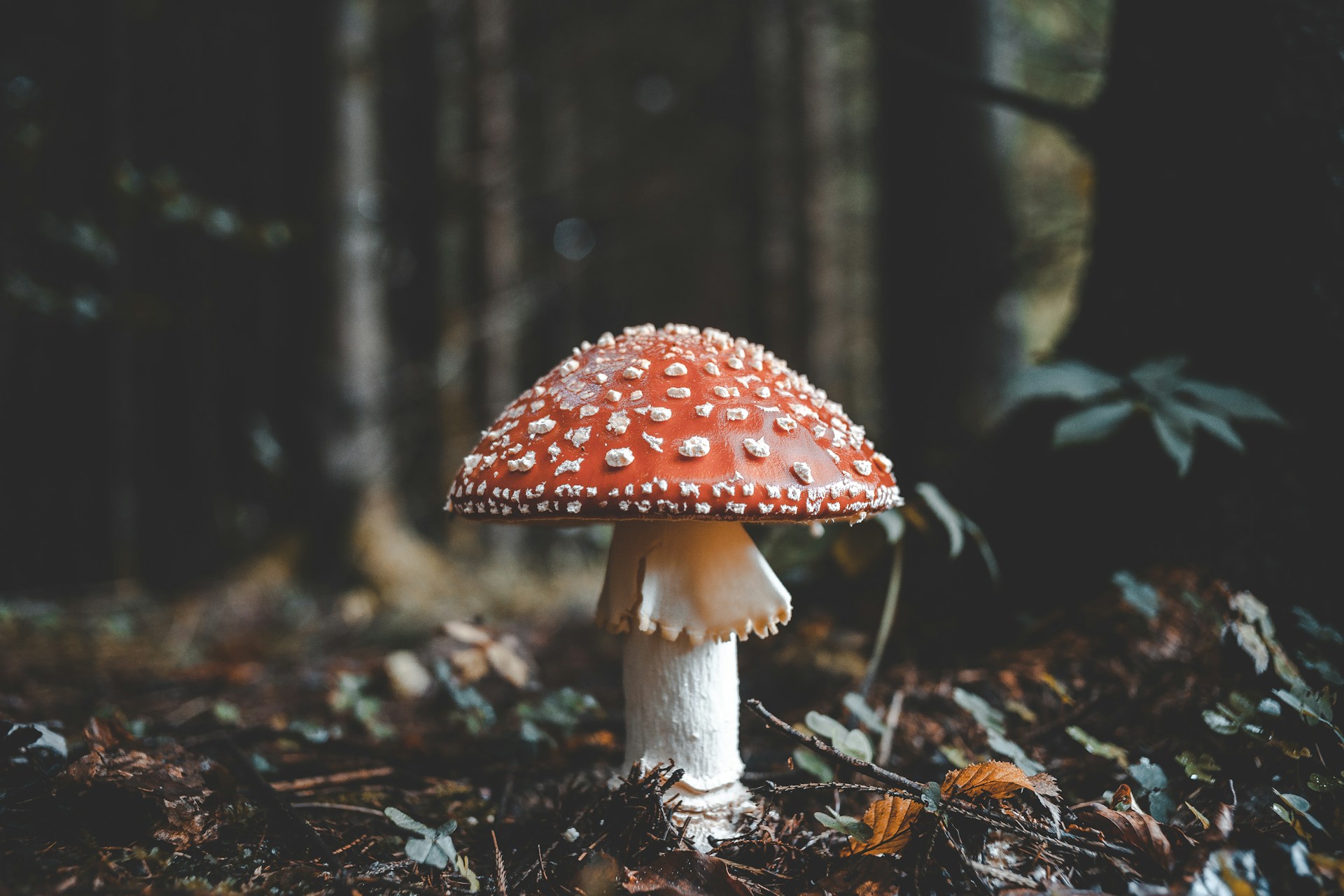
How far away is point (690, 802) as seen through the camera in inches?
79.8

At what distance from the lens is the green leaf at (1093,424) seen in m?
2.22

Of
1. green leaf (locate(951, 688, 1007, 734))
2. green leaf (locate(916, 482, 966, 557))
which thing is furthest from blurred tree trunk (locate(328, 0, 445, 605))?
green leaf (locate(951, 688, 1007, 734))

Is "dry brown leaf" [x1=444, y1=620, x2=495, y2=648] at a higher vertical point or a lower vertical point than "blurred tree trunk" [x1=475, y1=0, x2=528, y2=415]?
lower

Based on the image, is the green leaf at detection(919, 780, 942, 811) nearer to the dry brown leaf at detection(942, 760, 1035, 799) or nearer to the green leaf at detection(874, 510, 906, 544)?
the dry brown leaf at detection(942, 760, 1035, 799)

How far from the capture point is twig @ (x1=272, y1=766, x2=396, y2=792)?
2135 mm

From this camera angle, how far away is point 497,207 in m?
8.27

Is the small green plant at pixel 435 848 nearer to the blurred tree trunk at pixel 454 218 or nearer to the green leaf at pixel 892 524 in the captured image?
the green leaf at pixel 892 524

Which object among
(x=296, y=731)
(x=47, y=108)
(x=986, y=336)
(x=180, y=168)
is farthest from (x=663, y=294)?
(x=296, y=731)

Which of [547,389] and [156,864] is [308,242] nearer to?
[547,389]

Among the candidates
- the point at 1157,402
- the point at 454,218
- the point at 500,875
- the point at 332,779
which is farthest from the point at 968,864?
the point at 454,218

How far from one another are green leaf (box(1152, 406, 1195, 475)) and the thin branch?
130 cm

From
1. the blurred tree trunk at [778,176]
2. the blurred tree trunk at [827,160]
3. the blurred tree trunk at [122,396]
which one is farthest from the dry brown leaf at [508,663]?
the blurred tree trunk at [778,176]

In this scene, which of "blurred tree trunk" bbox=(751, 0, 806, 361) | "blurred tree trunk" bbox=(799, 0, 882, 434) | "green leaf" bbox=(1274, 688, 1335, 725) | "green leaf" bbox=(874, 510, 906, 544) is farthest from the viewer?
"blurred tree trunk" bbox=(751, 0, 806, 361)

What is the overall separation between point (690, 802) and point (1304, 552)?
82.2 inches
